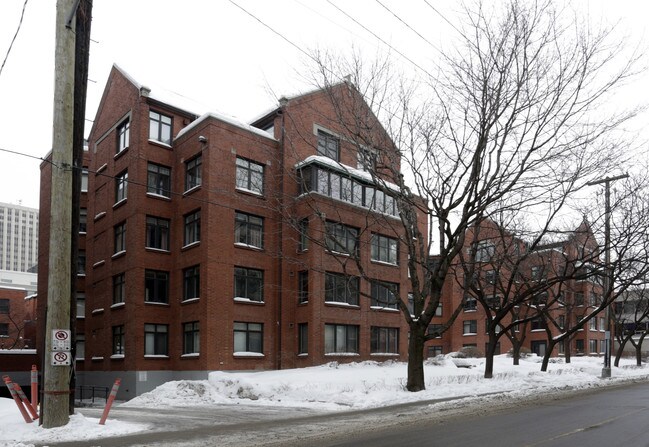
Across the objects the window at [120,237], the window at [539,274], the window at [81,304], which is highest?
the window at [120,237]

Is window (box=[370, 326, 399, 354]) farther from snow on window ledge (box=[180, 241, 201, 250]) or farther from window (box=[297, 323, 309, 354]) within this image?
snow on window ledge (box=[180, 241, 201, 250])

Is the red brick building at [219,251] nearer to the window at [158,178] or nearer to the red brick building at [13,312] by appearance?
the window at [158,178]

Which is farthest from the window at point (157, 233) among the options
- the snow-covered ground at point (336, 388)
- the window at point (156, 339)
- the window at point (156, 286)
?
the snow-covered ground at point (336, 388)

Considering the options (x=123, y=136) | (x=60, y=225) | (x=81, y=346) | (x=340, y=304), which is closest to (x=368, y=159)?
(x=60, y=225)

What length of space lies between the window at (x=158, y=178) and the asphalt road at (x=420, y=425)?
50.3 feet

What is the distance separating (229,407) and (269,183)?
1378 centimetres

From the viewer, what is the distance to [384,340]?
33531mm

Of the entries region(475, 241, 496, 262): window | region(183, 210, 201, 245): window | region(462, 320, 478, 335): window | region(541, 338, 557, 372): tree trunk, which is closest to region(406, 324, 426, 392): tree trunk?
region(475, 241, 496, 262): window

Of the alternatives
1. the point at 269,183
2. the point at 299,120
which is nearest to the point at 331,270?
the point at 269,183

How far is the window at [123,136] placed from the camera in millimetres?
31425

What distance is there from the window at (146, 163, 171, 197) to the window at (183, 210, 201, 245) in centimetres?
212

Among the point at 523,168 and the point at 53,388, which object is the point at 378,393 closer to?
the point at 523,168

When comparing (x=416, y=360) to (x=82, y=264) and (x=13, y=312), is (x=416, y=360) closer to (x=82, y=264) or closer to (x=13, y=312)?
(x=82, y=264)

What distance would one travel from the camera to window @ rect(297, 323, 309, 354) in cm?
2941
